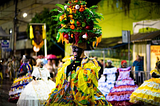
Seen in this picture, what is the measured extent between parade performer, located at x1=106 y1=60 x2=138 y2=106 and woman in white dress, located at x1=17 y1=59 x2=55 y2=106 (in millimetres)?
2385

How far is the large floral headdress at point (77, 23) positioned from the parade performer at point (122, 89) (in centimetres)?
390

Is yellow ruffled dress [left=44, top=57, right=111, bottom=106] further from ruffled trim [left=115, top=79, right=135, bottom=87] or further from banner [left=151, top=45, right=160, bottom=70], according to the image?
banner [left=151, top=45, right=160, bottom=70]

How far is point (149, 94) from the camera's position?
A: 29.9 feet

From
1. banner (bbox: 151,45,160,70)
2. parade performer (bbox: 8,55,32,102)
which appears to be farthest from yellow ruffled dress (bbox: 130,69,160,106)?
banner (bbox: 151,45,160,70)

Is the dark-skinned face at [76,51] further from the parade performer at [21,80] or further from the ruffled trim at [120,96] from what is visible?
the parade performer at [21,80]

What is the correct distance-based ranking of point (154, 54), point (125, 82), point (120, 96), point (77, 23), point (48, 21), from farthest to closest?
point (48, 21) < point (154, 54) < point (125, 82) < point (120, 96) < point (77, 23)

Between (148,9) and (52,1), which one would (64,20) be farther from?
(148,9)

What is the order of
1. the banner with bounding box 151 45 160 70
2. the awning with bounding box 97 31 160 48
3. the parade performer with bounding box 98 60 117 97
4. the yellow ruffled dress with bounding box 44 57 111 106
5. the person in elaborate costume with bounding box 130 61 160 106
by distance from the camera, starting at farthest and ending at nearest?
the banner with bounding box 151 45 160 70 < the awning with bounding box 97 31 160 48 < the parade performer with bounding box 98 60 117 97 < the person in elaborate costume with bounding box 130 61 160 106 < the yellow ruffled dress with bounding box 44 57 111 106

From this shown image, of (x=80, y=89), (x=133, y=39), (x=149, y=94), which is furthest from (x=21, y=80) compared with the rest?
(x=133, y=39)

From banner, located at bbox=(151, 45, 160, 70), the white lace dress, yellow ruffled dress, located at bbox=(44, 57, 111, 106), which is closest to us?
yellow ruffled dress, located at bbox=(44, 57, 111, 106)

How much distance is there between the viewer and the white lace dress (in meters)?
8.72

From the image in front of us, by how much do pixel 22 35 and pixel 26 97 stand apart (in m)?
21.2

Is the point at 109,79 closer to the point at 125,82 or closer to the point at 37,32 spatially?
the point at 125,82

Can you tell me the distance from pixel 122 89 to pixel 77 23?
15.1ft
